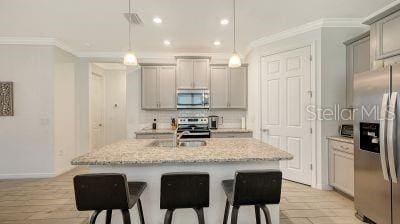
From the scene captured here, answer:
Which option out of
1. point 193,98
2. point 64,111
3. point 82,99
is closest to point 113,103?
point 82,99

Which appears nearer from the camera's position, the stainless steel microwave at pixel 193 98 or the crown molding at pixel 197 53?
the crown molding at pixel 197 53

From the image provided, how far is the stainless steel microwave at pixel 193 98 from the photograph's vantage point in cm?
516

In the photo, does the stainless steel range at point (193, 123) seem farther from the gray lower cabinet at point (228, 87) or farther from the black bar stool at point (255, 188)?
the black bar stool at point (255, 188)

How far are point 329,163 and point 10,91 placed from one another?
18.3ft

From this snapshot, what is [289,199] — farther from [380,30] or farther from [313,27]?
[313,27]

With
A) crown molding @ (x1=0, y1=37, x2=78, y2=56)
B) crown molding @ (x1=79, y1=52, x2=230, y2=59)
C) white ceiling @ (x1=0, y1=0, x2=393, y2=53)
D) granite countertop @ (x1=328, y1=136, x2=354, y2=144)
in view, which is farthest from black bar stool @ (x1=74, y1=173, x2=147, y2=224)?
crown molding @ (x1=79, y1=52, x2=230, y2=59)

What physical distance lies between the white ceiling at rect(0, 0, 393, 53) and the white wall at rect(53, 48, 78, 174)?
0.50 metres

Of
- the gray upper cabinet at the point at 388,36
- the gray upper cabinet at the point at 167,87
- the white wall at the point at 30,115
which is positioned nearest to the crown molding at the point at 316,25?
Result: the gray upper cabinet at the point at 388,36

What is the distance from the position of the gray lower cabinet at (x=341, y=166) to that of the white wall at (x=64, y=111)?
4.83 metres

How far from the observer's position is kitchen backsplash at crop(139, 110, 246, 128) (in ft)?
18.1

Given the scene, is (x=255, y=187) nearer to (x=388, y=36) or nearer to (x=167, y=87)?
(x=388, y=36)

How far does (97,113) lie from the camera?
649 cm

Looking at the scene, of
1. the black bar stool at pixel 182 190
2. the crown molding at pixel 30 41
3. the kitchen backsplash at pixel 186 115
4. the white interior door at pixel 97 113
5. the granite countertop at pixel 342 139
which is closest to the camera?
the black bar stool at pixel 182 190

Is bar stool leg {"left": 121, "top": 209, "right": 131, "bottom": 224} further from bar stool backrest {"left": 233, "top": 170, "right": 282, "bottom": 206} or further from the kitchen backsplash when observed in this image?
the kitchen backsplash
